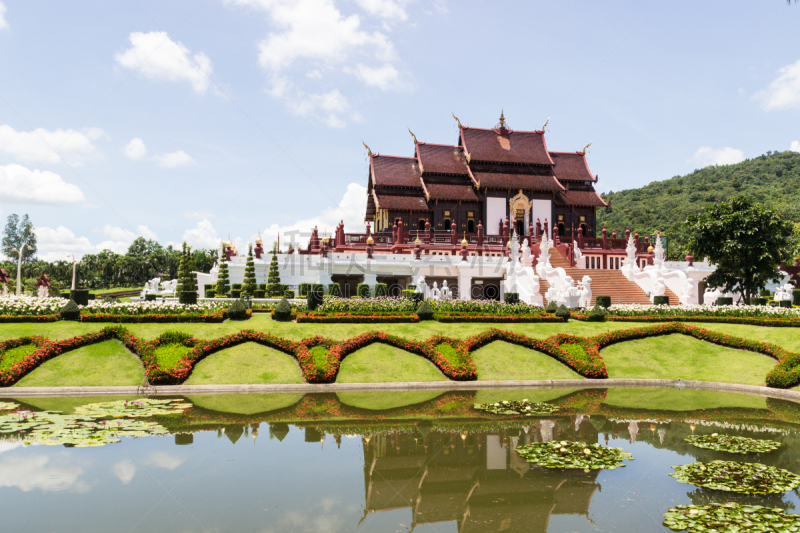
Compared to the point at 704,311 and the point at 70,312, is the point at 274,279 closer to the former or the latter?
the point at 70,312

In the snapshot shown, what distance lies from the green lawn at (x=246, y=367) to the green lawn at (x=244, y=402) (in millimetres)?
841

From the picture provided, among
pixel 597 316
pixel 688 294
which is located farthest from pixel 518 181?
pixel 597 316

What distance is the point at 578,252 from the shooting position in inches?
1443

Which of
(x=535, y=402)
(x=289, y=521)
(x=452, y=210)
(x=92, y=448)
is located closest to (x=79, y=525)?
(x=289, y=521)

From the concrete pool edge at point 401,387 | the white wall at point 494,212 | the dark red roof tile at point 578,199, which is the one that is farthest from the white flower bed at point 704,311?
the dark red roof tile at point 578,199

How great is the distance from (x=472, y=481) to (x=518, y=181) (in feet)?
134

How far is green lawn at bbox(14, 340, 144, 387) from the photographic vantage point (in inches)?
580

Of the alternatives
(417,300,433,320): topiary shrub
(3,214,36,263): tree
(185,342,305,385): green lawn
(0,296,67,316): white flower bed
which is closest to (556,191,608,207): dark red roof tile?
(417,300,433,320): topiary shrub

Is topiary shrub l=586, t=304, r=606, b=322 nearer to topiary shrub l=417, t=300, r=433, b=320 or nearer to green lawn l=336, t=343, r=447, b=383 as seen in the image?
topiary shrub l=417, t=300, r=433, b=320

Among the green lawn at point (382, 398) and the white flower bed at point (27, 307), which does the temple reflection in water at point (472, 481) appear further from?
the white flower bed at point (27, 307)

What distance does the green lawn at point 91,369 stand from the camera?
14734mm

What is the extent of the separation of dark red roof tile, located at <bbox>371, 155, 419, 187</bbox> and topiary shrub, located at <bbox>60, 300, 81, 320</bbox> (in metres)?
29.2

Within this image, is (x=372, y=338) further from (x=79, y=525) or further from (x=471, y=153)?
(x=471, y=153)

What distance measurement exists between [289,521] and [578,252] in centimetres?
3290
